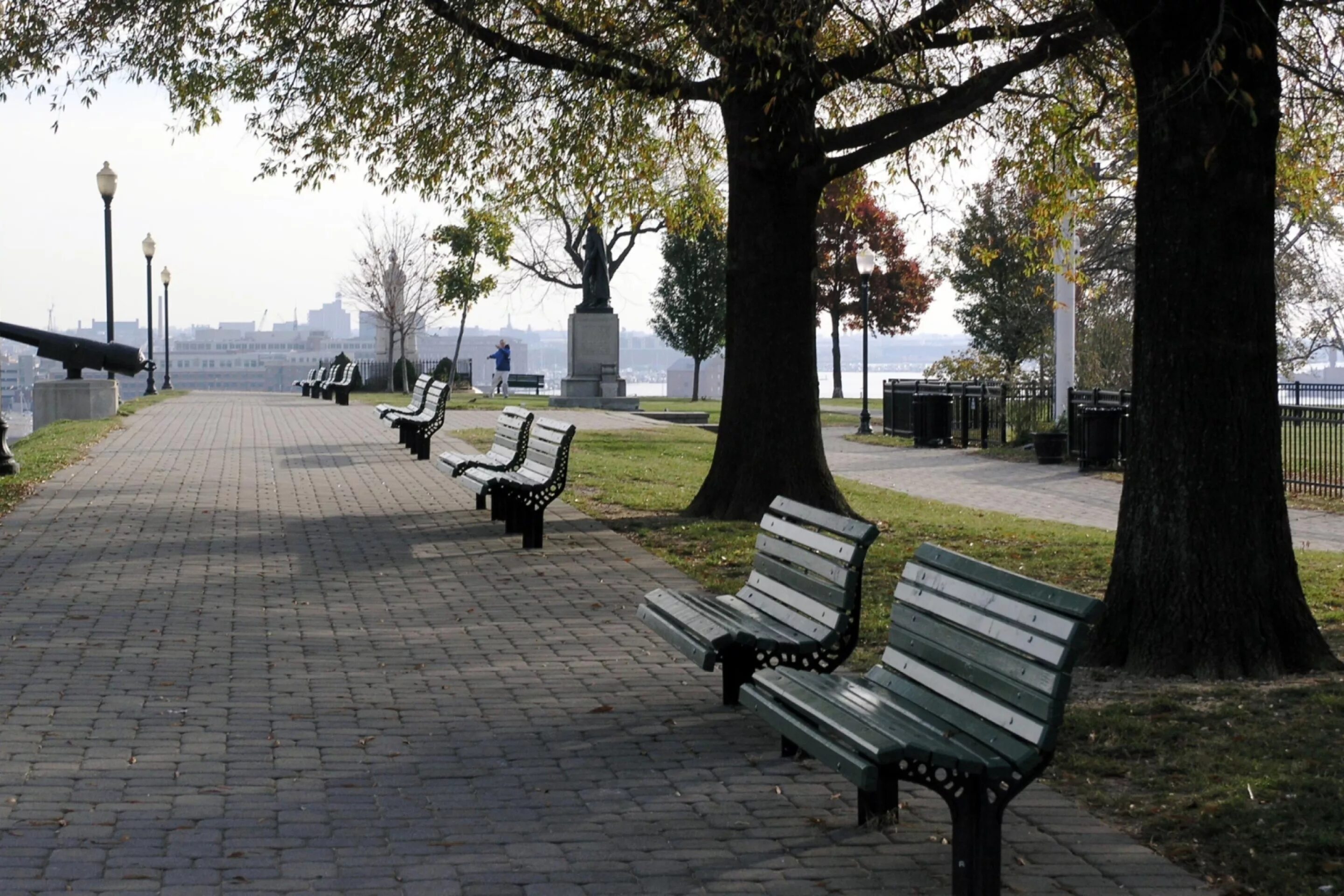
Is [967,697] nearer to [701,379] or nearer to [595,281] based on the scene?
[595,281]

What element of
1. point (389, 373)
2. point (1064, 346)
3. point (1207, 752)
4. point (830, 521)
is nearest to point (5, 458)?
point (830, 521)

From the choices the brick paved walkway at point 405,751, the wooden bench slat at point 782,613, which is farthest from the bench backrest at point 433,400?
the wooden bench slat at point 782,613

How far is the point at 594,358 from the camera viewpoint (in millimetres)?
43656

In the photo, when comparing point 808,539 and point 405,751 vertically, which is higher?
point 808,539

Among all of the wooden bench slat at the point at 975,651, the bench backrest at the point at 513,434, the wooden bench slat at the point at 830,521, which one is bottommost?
the wooden bench slat at the point at 975,651

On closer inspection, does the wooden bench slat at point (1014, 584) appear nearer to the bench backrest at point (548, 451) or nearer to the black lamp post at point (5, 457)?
the bench backrest at point (548, 451)

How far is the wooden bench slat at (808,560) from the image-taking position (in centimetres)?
630

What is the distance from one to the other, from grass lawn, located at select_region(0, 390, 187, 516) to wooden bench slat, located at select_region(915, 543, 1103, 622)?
36.0 ft

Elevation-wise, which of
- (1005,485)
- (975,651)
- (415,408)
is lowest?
(1005,485)

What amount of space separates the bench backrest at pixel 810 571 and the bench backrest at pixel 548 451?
16.4ft

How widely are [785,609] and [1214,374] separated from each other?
2.34 m

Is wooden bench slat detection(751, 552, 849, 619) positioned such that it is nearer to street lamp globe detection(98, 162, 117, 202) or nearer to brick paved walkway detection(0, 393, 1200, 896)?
brick paved walkway detection(0, 393, 1200, 896)

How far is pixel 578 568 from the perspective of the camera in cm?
1129

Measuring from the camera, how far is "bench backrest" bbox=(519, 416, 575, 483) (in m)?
12.5
